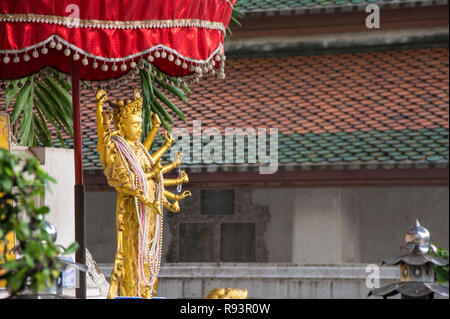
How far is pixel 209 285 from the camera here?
13422mm

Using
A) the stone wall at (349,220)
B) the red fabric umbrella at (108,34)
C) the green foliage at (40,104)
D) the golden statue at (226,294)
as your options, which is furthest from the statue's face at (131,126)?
the stone wall at (349,220)

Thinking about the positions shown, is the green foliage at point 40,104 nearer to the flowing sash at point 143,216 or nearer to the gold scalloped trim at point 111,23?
the flowing sash at point 143,216

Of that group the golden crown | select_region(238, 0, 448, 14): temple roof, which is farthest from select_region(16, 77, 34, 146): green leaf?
select_region(238, 0, 448, 14): temple roof

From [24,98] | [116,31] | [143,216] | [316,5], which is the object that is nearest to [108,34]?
[116,31]

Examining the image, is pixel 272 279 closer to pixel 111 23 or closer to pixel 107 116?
pixel 107 116

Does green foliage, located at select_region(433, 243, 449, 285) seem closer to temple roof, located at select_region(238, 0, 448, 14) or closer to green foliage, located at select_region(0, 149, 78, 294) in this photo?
temple roof, located at select_region(238, 0, 448, 14)

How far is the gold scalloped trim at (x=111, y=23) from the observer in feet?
22.6

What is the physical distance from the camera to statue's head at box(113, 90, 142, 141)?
24.6ft

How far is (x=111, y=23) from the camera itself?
7094 millimetres

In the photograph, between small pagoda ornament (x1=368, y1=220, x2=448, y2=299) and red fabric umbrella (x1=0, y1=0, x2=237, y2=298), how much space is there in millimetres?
3058

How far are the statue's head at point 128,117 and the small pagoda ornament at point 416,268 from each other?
323cm
